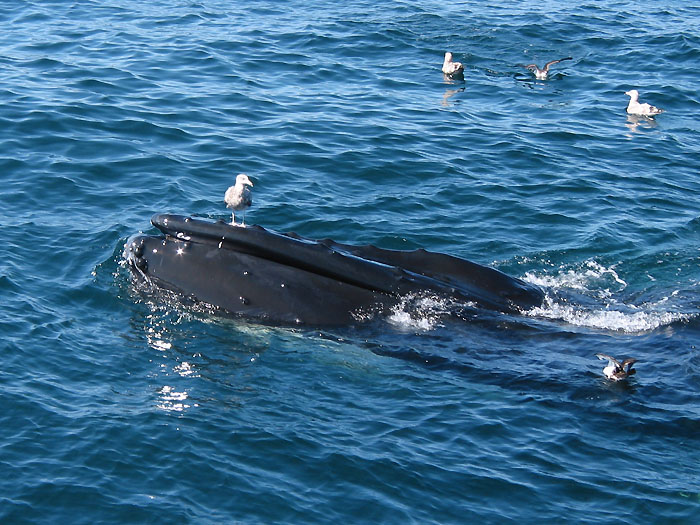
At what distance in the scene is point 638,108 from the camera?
23375mm

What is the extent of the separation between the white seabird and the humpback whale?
14874 millimetres

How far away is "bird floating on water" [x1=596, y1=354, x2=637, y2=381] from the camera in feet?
34.7

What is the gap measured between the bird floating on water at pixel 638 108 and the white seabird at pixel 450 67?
14.3ft

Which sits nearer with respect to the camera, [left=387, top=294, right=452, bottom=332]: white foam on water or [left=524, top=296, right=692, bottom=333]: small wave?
[left=387, top=294, right=452, bottom=332]: white foam on water

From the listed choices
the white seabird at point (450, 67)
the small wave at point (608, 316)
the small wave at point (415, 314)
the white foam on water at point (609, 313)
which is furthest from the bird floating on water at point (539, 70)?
the small wave at point (415, 314)

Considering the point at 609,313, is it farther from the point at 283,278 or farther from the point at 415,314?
the point at 283,278

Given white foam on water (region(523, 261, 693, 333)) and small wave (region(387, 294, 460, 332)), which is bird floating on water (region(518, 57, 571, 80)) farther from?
small wave (region(387, 294, 460, 332))

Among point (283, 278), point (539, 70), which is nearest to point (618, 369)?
point (283, 278)

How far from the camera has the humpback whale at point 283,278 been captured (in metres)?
11.6

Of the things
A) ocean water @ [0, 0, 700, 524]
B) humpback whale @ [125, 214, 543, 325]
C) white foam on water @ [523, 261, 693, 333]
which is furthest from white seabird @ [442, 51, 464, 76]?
humpback whale @ [125, 214, 543, 325]

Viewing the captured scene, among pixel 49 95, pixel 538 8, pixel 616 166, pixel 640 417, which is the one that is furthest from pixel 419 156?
pixel 538 8

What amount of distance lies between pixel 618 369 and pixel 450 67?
1634 centimetres

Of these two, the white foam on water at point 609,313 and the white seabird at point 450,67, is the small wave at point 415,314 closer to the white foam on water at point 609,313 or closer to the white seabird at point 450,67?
the white foam on water at point 609,313

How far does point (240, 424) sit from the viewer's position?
10.6m
